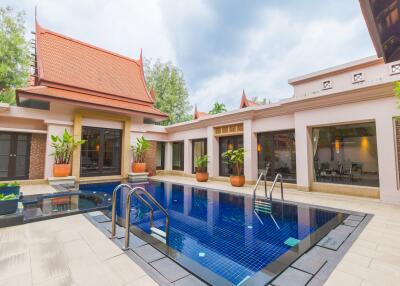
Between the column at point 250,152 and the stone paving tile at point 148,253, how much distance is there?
690cm

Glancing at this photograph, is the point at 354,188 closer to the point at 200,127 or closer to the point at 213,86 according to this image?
the point at 200,127

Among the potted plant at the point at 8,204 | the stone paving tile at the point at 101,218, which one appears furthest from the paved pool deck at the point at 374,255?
the potted plant at the point at 8,204

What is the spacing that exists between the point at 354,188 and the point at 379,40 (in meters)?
5.38

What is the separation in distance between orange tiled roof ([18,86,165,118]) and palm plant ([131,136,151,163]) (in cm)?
178

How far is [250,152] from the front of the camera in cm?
909

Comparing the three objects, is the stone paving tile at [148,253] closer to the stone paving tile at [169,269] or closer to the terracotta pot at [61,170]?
the stone paving tile at [169,269]

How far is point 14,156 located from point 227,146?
10.1 metres

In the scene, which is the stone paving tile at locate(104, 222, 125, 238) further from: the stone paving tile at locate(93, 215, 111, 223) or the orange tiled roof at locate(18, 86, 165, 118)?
the orange tiled roof at locate(18, 86, 165, 118)

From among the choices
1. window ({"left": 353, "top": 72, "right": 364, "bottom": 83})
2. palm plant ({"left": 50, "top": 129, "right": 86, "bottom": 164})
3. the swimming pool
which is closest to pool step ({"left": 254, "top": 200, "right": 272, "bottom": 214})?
the swimming pool

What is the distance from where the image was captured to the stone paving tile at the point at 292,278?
2.09 m

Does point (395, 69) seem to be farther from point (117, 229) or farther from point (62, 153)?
point (62, 153)

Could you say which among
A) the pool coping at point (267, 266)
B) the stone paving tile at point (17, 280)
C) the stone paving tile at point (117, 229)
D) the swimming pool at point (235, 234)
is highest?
the stone paving tile at point (17, 280)

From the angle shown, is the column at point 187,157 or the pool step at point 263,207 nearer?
the pool step at point 263,207

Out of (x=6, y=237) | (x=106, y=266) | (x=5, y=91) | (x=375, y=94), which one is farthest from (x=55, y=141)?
(x=5, y=91)
